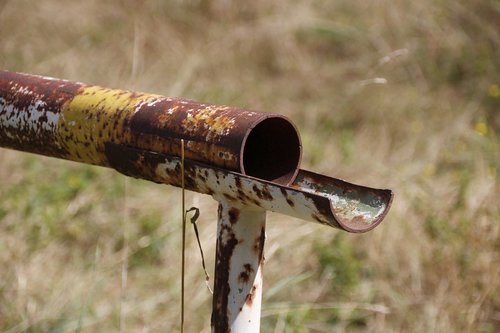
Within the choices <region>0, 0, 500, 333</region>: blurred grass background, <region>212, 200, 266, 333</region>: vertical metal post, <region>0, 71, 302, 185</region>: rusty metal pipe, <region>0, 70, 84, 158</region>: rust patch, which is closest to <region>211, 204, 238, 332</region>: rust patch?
<region>212, 200, 266, 333</region>: vertical metal post

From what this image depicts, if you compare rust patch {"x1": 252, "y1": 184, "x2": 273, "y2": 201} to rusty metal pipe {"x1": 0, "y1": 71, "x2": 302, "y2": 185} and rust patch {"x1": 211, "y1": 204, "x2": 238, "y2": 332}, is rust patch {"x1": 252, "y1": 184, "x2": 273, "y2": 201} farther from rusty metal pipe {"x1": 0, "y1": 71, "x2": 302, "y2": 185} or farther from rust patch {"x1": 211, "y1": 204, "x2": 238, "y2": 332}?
rust patch {"x1": 211, "y1": 204, "x2": 238, "y2": 332}

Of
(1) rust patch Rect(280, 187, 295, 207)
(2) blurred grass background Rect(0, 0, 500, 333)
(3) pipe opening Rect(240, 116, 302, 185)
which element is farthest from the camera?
(2) blurred grass background Rect(0, 0, 500, 333)

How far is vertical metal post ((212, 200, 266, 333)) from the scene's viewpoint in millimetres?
1318

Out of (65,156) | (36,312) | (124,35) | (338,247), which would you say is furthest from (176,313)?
(124,35)

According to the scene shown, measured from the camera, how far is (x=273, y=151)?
1354mm

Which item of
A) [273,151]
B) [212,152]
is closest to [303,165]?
[273,151]

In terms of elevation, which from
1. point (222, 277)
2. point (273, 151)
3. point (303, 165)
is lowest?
point (303, 165)

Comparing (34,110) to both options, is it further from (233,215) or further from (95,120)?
(233,215)

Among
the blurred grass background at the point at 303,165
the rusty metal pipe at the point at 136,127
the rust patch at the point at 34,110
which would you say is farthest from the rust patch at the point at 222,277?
the blurred grass background at the point at 303,165

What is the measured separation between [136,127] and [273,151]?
0.21 m

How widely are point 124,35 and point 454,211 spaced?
2.78 meters

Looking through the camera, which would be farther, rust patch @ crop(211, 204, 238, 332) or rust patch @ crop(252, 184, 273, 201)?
rust patch @ crop(211, 204, 238, 332)

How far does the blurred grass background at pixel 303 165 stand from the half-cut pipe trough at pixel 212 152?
0.76 metres

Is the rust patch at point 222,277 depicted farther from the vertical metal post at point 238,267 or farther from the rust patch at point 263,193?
the rust patch at point 263,193
